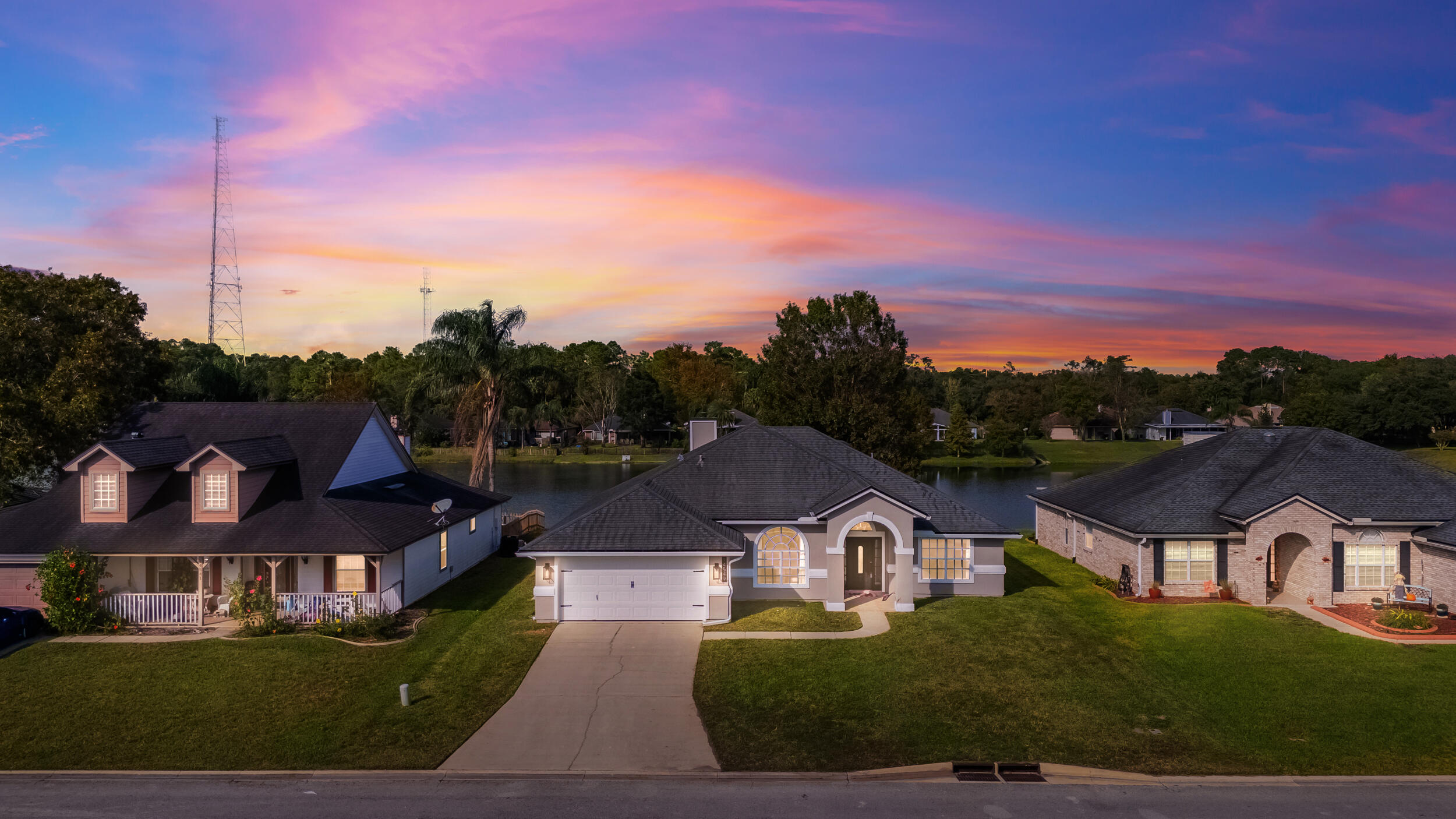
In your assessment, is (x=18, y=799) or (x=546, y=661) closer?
(x=18, y=799)

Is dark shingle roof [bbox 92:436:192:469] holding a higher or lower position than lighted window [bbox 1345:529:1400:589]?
higher

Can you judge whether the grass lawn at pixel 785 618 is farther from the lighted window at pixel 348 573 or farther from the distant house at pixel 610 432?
the distant house at pixel 610 432

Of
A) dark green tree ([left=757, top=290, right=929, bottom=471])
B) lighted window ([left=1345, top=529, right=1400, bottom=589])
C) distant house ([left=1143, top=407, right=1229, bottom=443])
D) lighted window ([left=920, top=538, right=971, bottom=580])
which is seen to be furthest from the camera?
distant house ([left=1143, top=407, right=1229, bottom=443])

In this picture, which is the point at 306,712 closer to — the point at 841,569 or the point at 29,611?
the point at 29,611

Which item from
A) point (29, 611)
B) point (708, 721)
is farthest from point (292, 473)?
point (708, 721)

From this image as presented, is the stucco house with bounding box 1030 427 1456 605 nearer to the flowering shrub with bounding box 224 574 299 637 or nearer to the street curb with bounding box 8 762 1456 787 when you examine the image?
the street curb with bounding box 8 762 1456 787

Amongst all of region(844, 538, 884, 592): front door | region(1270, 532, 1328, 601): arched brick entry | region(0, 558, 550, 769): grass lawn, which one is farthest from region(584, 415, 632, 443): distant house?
region(1270, 532, 1328, 601): arched brick entry

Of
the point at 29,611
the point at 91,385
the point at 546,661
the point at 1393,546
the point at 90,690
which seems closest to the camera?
the point at 90,690
